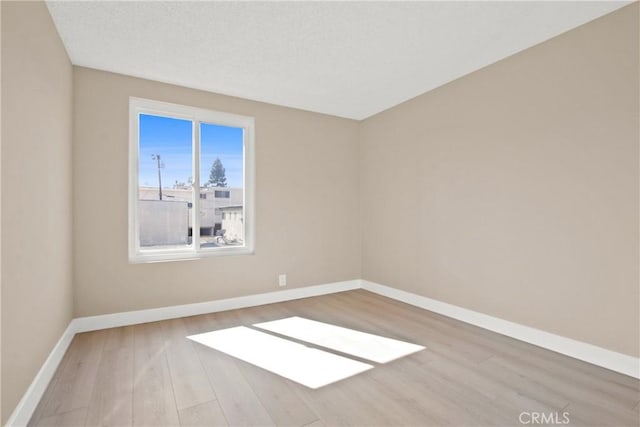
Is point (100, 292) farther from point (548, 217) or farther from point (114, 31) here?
point (548, 217)

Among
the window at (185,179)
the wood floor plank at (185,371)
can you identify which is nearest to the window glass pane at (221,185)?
the window at (185,179)

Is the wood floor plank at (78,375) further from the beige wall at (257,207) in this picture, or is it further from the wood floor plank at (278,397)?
the wood floor plank at (278,397)

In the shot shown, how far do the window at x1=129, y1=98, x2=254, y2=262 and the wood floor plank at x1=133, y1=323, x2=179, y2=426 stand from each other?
3.02 feet

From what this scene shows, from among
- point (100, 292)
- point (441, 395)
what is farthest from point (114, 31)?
point (441, 395)

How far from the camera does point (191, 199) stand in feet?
11.7

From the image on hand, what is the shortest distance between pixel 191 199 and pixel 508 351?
11.3ft

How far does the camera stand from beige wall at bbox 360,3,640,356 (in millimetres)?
2182

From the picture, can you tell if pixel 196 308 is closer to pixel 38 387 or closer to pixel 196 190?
pixel 196 190

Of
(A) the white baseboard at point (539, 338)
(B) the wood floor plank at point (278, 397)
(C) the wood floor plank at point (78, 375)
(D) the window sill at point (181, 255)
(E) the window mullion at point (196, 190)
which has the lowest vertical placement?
(B) the wood floor plank at point (278, 397)

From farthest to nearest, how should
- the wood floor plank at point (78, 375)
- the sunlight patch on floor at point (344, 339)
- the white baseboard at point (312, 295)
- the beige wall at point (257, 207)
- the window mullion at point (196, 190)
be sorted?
the window mullion at point (196, 190) < the beige wall at point (257, 207) < the sunlight patch on floor at point (344, 339) < the white baseboard at point (312, 295) < the wood floor plank at point (78, 375)

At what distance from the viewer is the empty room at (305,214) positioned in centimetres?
185

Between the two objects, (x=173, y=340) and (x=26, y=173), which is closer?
(x=26, y=173)

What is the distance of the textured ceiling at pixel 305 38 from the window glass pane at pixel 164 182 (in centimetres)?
52

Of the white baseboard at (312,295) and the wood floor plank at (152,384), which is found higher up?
the white baseboard at (312,295)
